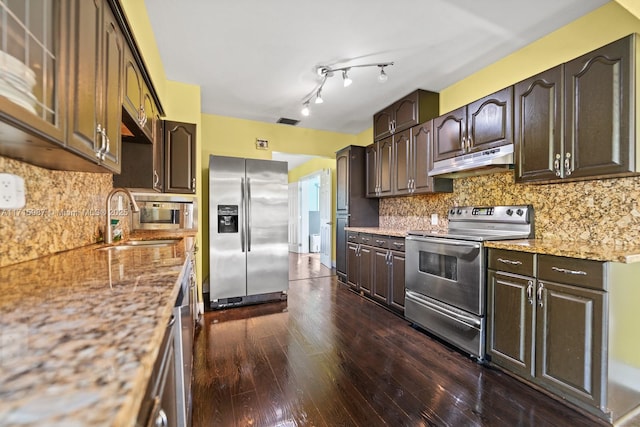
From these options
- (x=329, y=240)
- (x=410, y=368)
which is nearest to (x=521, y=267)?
(x=410, y=368)

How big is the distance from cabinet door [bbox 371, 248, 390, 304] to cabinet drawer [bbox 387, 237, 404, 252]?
0.13 meters

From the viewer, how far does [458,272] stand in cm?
234

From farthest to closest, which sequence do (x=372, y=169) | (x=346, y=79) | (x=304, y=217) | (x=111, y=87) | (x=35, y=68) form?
(x=304, y=217), (x=372, y=169), (x=346, y=79), (x=111, y=87), (x=35, y=68)

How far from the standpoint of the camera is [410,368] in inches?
82.0

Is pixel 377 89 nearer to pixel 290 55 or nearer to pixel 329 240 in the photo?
pixel 290 55

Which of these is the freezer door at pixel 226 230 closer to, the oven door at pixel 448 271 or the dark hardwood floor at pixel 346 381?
the dark hardwood floor at pixel 346 381

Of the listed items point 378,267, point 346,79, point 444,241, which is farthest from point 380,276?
point 346,79

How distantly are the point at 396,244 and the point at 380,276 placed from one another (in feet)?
1.68

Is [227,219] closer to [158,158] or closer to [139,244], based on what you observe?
[158,158]

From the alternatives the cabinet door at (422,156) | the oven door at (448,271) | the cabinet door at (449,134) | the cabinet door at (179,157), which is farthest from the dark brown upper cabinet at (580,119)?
the cabinet door at (179,157)

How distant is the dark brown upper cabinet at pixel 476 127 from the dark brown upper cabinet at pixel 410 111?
393 millimetres

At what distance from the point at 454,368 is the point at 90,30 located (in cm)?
290

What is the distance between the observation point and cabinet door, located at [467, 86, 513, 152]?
2.34 meters

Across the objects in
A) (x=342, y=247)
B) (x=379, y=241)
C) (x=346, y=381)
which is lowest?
(x=346, y=381)
